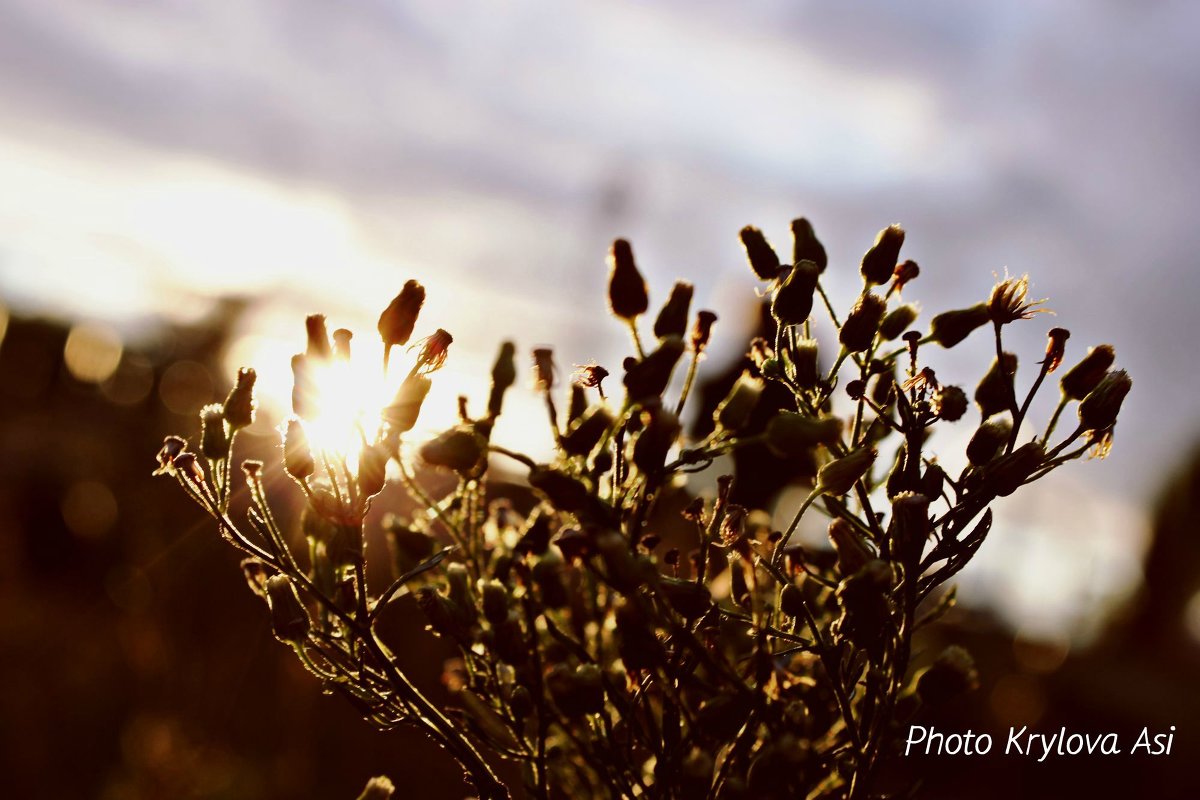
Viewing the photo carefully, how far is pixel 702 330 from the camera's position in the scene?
1.20 meters

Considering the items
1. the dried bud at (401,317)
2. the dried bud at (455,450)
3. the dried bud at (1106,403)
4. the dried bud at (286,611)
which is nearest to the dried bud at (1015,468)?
the dried bud at (1106,403)

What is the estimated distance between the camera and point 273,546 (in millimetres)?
1005

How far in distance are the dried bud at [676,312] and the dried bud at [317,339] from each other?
0.41 meters

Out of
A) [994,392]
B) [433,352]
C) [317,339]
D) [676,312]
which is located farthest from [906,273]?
[317,339]

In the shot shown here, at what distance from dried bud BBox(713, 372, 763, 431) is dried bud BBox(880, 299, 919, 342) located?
27 cm

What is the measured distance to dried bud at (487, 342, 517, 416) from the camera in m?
1.23

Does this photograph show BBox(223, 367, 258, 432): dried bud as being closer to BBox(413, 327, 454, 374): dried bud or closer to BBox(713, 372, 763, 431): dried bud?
BBox(413, 327, 454, 374): dried bud

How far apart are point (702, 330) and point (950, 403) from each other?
33 centimetres

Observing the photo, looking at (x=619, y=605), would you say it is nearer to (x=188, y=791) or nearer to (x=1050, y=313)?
(x=1050, y=313)

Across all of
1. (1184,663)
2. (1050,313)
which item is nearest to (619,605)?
(1050,313)

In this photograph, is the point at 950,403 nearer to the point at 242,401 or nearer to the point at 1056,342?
the point at 1056,342

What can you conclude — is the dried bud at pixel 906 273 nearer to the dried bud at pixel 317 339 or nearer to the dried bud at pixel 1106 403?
the dried bud at pixel 1106 403

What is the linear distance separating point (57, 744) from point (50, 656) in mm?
1324

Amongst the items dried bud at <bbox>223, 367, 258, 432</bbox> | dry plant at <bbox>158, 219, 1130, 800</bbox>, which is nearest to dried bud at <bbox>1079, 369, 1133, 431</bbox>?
dry plant at <bbox>158, 219, 1130, 800</bbox>
